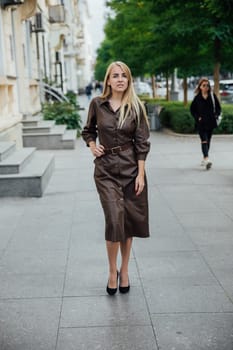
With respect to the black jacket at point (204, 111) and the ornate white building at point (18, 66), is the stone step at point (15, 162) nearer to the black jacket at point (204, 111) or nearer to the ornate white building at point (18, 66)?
the ornate white building at point (18, 66)

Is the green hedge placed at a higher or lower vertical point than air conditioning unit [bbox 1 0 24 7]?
lower

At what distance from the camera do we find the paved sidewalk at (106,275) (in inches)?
137

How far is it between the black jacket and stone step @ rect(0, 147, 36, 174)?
3.49 m

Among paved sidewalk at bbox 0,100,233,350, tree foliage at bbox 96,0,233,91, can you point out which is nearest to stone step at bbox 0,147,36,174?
paved sidewalk at bbox 0,100,233,350

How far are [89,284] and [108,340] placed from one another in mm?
1014

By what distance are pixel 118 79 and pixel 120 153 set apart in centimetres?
60

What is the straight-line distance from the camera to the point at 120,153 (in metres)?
3.98

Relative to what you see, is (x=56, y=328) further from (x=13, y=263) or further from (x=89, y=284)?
(x=13, y=263)

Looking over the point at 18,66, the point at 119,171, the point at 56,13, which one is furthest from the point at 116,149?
the point at 56,13

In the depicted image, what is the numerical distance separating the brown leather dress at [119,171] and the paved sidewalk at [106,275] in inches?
24.9

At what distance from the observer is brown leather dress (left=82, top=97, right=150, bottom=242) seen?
394cm

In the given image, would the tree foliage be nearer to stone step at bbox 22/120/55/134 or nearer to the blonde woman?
stone step at bbox 22/120/55/134

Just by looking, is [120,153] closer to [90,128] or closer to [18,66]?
[90,128]

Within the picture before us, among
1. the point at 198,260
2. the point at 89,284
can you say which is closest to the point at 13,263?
the point at 89,284
